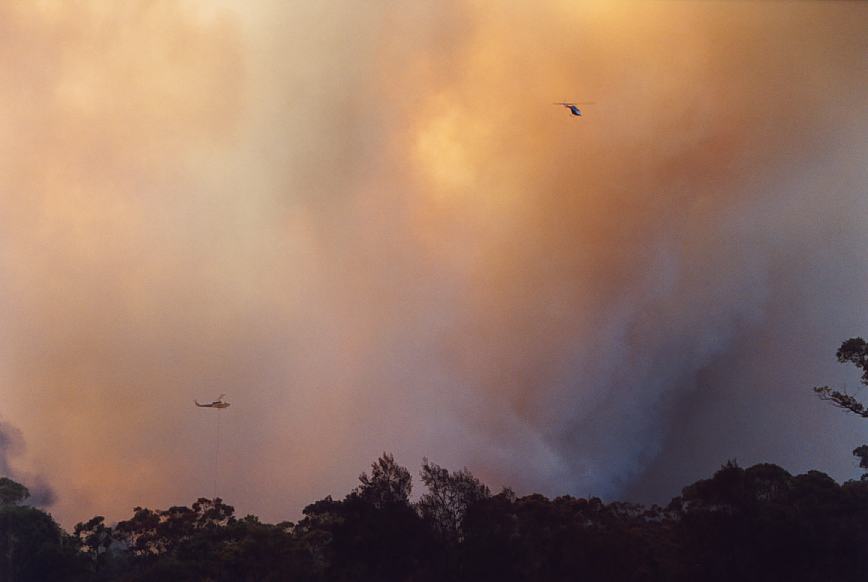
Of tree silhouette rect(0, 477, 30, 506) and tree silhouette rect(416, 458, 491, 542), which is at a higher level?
tree silhouette rect(0, 477, 30, 506)

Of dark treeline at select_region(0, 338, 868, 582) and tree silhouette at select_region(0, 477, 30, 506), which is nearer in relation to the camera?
dark treeline at select_region(0, 338, 868, 582)

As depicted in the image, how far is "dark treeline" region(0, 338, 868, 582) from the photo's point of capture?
151ft

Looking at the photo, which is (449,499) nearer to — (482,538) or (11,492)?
(482,538)

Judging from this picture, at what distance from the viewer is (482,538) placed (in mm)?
50125

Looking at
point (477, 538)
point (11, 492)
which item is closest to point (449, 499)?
point (477, 538)

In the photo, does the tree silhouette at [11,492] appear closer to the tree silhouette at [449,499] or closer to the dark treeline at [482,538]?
the dark treeline at [482,538]

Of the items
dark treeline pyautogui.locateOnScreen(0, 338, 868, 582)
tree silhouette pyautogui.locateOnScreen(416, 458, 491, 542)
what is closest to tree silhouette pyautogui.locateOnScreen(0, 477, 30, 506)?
dark treeline pyautogui.locateOnScreen(0, 338, 868, 582)

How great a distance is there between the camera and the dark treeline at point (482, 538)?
45.9 meters

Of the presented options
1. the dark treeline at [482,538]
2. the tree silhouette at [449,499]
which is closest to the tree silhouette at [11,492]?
the dark treeline at [482,538]

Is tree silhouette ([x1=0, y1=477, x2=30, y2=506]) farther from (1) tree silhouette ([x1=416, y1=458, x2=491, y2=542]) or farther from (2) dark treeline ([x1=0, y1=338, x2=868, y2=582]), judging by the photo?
(1) tree silhouette ([x1=416, y1=458, x2=491, y2=542])

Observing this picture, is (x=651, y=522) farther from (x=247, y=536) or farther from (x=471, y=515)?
(x=247, y=536)

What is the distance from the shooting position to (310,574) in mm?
52062

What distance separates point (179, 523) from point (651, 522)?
1240 inches

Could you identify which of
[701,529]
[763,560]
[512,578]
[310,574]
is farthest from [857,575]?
[310,574]
